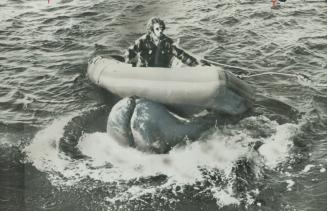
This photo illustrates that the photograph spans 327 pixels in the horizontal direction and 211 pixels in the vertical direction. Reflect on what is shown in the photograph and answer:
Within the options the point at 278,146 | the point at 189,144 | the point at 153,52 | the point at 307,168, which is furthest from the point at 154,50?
the point at 307,168

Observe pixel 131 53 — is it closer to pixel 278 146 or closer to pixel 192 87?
pixel 192 87

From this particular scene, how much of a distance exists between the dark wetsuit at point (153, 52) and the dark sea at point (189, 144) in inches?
38.2

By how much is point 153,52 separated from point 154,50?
5 centimetres

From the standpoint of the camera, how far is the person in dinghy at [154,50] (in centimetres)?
894

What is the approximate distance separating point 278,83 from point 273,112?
1.36 m

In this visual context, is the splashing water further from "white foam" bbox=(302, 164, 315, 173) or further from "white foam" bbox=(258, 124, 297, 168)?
"white foam" bbox=(302, 164, 315, 173)

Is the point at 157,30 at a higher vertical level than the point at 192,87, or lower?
higher

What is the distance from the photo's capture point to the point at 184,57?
887cm

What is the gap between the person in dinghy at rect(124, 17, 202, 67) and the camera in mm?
8938

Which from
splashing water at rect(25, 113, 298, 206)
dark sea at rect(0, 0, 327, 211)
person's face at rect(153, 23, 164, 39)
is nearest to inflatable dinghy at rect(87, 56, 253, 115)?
splashing water at rect(25, 113, 298, 206)

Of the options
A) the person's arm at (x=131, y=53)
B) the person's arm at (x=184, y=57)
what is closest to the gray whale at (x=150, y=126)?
the person's arm at (x=184, y=57)

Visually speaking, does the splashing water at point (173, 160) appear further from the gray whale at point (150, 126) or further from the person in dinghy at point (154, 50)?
the person in dinghy at point (154, 50)

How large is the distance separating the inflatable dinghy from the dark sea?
672mm

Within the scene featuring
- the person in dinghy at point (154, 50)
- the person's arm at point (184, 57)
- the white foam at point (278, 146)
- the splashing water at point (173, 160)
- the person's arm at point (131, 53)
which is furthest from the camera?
the person's arm at point (131, 53)
